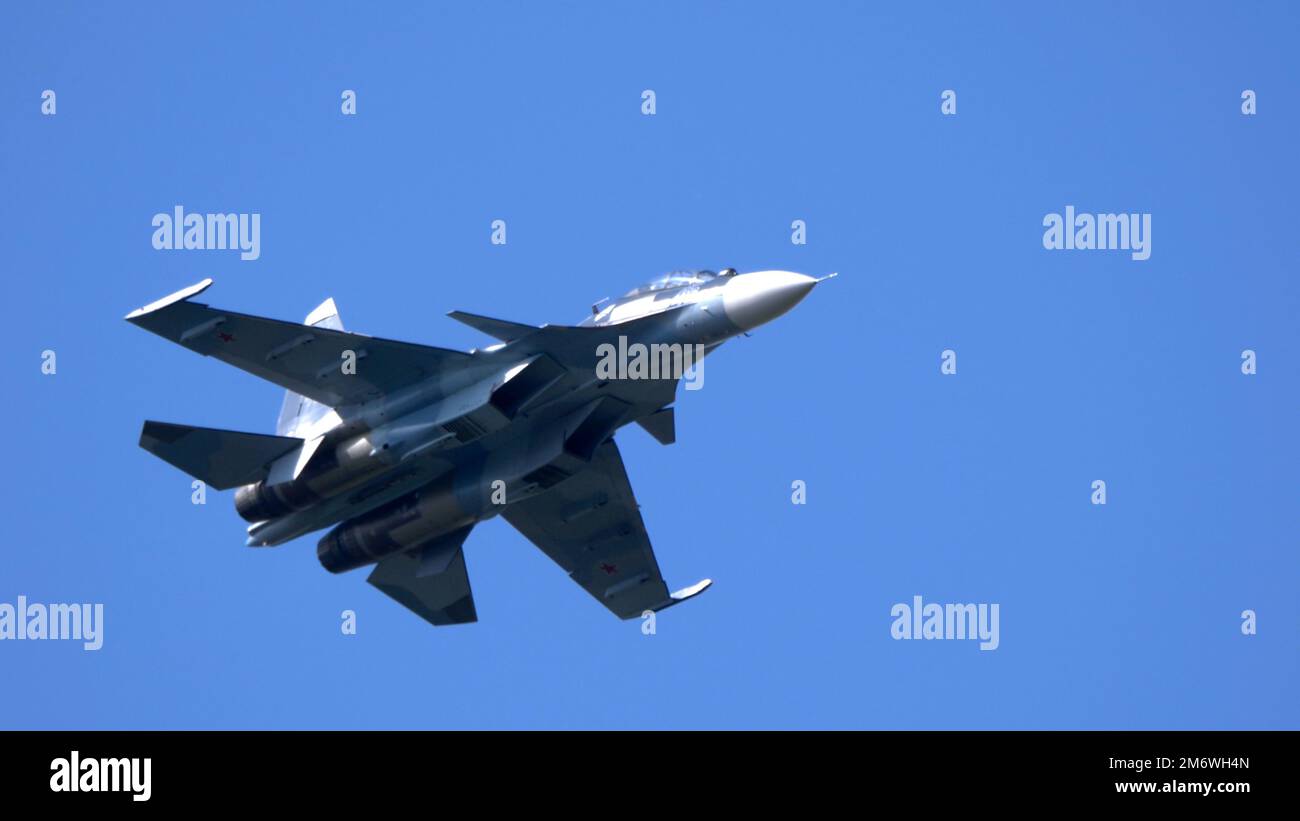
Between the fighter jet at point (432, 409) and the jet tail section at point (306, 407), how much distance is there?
43 millimetres

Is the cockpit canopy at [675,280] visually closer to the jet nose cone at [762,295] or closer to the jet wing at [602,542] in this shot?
the jet nose cone at [762,295]

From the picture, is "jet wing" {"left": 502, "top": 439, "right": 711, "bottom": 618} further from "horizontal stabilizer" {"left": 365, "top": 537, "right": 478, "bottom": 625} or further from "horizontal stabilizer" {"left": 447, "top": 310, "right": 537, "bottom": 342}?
"horizontal stabilizer" {"left": 447, "top": 310, "right": 537, "bottom": 342}

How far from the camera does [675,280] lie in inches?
1248

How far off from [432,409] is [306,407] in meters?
3.29

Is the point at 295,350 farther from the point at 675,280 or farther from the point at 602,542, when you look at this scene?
the point at 602,542

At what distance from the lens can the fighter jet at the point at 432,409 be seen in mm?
31219

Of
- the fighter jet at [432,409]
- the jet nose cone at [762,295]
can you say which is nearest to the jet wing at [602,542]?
the fighter jet at [432,409]

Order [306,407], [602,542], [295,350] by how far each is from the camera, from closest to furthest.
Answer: [295,350]
[306,407]
[602,542]

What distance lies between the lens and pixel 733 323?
30.9 m

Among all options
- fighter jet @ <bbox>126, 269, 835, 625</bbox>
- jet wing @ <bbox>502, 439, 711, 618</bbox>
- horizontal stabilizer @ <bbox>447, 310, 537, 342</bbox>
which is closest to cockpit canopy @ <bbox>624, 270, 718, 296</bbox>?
fighter jet @ <bbox>126, 269, 835, 625</bbox>

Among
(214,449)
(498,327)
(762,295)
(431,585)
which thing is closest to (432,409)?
(498,327)
